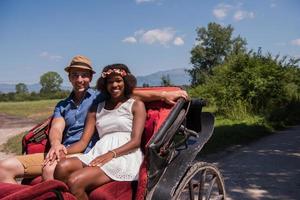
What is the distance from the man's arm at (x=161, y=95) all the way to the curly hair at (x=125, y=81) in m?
0.08

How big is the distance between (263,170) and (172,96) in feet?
11.3

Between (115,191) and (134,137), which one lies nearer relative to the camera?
(115,191)

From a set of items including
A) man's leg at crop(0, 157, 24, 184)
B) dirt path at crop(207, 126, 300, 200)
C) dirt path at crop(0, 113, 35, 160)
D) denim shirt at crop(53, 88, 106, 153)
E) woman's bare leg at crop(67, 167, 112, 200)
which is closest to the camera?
woman's bare leg at crop(67, 167, 112, 200)

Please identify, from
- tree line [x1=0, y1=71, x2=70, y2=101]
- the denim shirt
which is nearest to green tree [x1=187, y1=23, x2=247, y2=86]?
tree line [x1=0, y1=71, x2=70, y2=101]

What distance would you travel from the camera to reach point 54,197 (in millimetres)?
2664

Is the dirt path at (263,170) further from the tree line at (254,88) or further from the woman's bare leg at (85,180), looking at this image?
the tree line at (254,88)

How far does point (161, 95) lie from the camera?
4082mm

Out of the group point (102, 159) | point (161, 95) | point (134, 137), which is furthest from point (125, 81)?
point (102, 159)

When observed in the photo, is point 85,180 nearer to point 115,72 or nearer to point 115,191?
point 115,191

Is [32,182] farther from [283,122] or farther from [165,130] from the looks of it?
[283,122]

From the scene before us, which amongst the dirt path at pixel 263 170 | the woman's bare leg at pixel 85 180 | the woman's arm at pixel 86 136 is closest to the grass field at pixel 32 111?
the dirt path at pixel 263 170

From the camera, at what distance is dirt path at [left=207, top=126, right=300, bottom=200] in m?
5.60

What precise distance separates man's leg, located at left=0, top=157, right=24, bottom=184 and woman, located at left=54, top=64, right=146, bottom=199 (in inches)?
18.6

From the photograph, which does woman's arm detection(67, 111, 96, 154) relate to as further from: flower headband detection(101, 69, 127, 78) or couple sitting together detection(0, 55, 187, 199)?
flower headband detection(101, 69, 127, 78)
